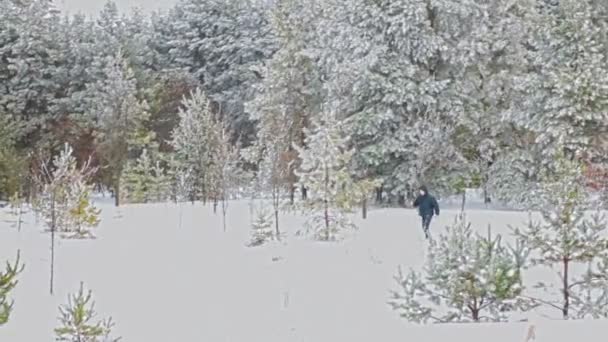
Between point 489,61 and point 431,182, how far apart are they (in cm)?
442

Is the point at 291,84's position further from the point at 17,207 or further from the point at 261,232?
the point at 261,232

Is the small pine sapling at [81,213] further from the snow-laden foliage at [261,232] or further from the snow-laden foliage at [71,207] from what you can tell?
the snow-laden foliage at [261,232]

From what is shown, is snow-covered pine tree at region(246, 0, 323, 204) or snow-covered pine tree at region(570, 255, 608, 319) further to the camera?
snow-covered pine tree at region(246, 0, 323, 204)

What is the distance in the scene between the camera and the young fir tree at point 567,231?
8.08 meters

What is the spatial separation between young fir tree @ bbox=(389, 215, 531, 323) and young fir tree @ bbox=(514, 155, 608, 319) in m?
0.56

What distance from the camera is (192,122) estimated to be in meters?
23.8

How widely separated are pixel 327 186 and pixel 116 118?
1429cm

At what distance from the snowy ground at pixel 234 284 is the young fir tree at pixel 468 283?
0.42 m

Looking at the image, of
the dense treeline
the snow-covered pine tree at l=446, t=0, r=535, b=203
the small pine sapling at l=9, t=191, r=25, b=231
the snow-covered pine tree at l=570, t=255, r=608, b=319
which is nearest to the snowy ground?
the small pine sapling at l=9, t=191, r=25, b=231

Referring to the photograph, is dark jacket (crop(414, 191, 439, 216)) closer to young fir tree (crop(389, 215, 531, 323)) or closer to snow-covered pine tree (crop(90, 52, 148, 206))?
young fir tree (crop(389, 215, 531, 323))

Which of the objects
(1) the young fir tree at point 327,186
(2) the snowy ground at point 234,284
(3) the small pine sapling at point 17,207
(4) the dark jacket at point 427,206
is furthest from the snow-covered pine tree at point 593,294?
(3) the small pine sapling at point 17,207

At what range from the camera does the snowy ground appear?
8.21 m

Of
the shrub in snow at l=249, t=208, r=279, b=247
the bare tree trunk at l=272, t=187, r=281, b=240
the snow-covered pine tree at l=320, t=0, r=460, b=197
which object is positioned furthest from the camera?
the snow-covered pine tree at l=320, t=0, r=460, b=197

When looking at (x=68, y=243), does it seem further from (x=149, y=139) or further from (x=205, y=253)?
(x=149, y=139)
